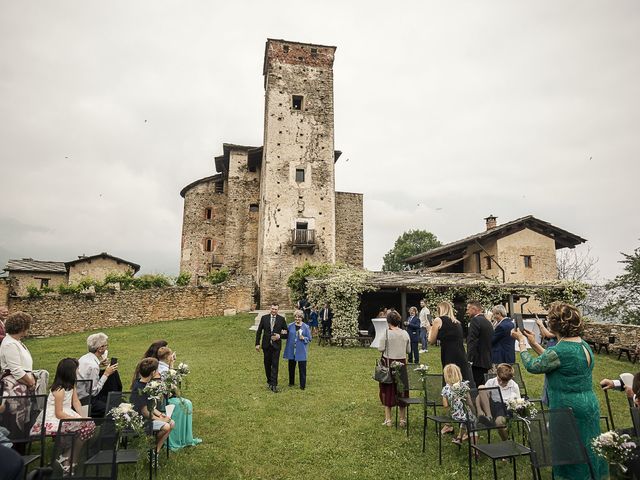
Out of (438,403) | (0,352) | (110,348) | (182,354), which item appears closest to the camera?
(0,352)

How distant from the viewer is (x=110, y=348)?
14.9 meters

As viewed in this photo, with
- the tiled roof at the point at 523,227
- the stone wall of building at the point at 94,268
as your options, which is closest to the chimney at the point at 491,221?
the tiled roof at the point at 523,227

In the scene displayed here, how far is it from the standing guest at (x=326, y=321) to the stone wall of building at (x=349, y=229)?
16920 millimetres

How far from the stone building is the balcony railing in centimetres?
7

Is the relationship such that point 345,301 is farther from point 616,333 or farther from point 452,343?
point 616,333

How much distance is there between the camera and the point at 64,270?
33969 mm

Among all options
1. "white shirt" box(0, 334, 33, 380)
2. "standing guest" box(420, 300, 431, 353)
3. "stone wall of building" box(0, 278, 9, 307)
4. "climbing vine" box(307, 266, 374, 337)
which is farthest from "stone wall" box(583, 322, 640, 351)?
"stone wall of building" box(0, 278, 9, 307)

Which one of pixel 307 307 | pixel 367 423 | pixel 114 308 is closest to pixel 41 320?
pixel 114 308

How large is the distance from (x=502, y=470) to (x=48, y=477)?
179 inches

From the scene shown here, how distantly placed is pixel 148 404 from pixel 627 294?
2394 cm

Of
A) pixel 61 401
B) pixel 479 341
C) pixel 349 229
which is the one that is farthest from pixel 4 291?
pixel 479 341

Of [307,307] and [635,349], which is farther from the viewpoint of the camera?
[307,307]

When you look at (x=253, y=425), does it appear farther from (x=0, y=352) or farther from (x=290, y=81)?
(x=290, y=81)

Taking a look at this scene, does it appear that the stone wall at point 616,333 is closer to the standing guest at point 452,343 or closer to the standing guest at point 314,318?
the standing guest at point 314,318
